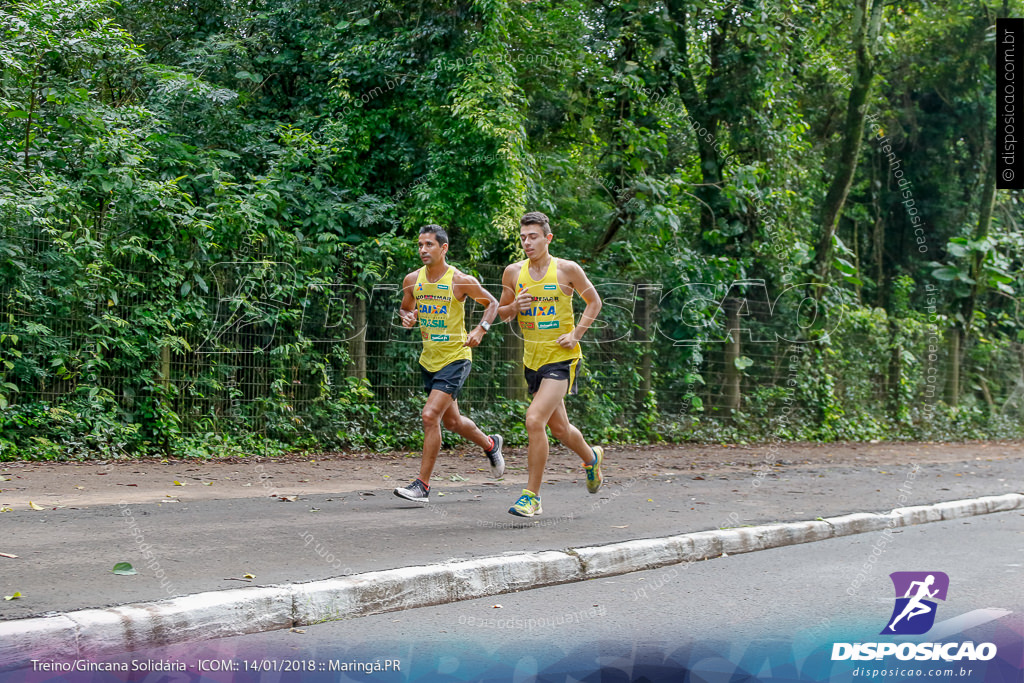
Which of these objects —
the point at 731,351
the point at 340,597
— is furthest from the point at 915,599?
the point at 731,351

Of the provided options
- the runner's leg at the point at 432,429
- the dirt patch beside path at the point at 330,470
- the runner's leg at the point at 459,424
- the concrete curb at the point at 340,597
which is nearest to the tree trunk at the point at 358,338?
the dirt patch beside path at the point at 330,470

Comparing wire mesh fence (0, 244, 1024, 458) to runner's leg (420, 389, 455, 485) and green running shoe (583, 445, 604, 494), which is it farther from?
green running shoe (583, 445, 604, 494)

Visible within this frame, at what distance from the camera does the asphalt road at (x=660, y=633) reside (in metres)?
4.08

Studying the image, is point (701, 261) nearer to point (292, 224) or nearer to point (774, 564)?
point (292, 224)

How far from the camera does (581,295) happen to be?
703 centimetres

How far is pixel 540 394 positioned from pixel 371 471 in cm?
349

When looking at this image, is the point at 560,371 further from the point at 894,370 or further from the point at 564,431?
the point at 894,370

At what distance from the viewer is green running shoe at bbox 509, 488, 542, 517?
22.6ft

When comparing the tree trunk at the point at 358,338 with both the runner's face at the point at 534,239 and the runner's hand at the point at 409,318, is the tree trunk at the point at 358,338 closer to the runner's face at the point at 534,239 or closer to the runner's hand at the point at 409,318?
the runner's hand at the point at 409,318

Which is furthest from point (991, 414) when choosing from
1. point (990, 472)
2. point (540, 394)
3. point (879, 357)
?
point (540, 394)

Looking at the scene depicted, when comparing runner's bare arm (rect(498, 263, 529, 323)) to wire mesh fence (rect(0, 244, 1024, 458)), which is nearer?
runner's bare arm (rect(498, 263, 529, 323))

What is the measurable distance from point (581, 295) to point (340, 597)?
303 centimetres

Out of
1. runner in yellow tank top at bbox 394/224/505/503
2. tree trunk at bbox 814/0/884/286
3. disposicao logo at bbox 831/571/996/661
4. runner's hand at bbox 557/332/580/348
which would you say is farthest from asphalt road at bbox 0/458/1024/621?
tree trunk at bbox 814/0/884/286

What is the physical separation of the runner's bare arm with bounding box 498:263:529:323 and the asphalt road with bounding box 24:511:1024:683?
216 centimetres
